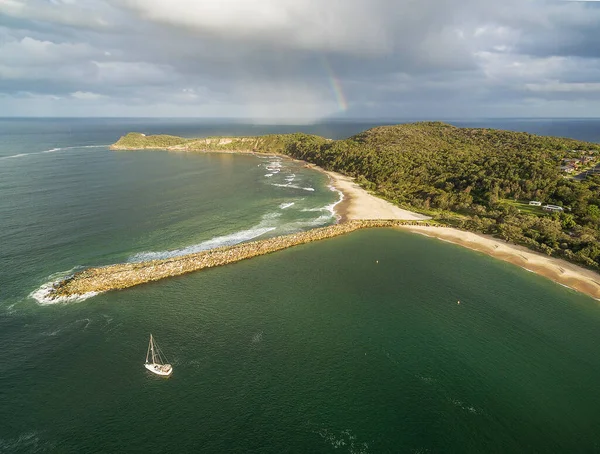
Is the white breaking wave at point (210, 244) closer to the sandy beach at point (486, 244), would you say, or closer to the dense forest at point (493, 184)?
the sandy beach at point (486, 244)

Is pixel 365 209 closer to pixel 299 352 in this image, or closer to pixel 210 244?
pixel 210 244

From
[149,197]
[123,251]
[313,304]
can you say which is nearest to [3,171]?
[149,197]

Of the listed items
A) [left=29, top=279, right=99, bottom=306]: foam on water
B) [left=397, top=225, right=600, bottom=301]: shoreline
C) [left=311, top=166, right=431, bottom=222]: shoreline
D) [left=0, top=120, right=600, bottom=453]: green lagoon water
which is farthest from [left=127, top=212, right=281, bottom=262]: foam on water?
[left=397, top=225, right=600, bottom=301]: shoreline

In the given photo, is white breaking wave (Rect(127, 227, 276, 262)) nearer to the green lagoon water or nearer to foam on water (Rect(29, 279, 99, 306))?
the green lagoon water

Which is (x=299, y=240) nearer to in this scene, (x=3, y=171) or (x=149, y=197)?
(x=149, y=197)

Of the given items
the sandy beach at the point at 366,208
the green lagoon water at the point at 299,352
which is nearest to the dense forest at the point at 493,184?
the sandy beach at the point at 366,208
